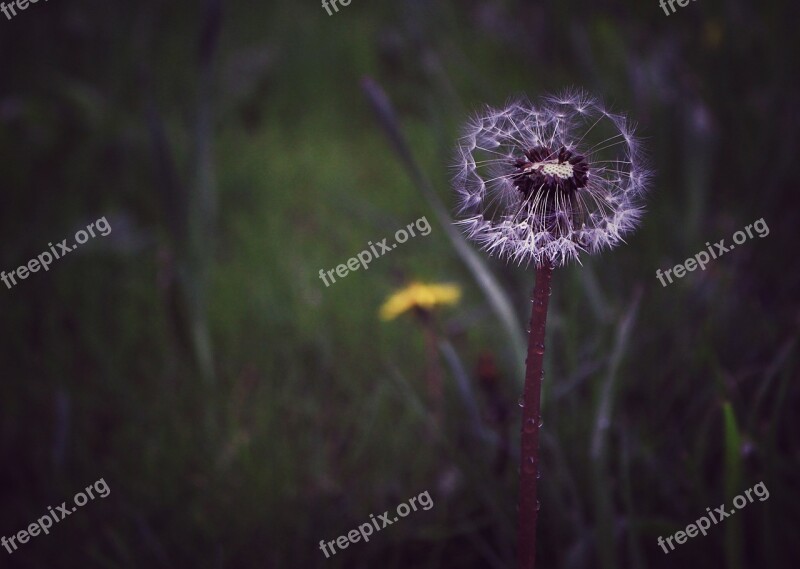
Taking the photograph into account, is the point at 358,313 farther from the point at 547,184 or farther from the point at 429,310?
the point at 547,184

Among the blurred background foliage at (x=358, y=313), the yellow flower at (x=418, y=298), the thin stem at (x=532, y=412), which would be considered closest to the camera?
the thin stem at (x=532, y=412)

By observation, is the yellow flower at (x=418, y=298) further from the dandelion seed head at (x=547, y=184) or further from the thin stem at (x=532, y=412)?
the thin stem at (x=532, y=412)

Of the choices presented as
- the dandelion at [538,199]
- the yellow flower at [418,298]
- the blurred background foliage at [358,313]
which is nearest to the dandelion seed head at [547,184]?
the dandelion at [538,199]

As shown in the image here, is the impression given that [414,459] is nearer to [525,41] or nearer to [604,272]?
[604,272]


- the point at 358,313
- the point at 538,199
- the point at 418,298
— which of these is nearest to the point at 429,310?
the point at 418,298

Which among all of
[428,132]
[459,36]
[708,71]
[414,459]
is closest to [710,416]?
[414,459]

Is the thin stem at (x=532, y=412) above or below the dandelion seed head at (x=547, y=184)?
below
